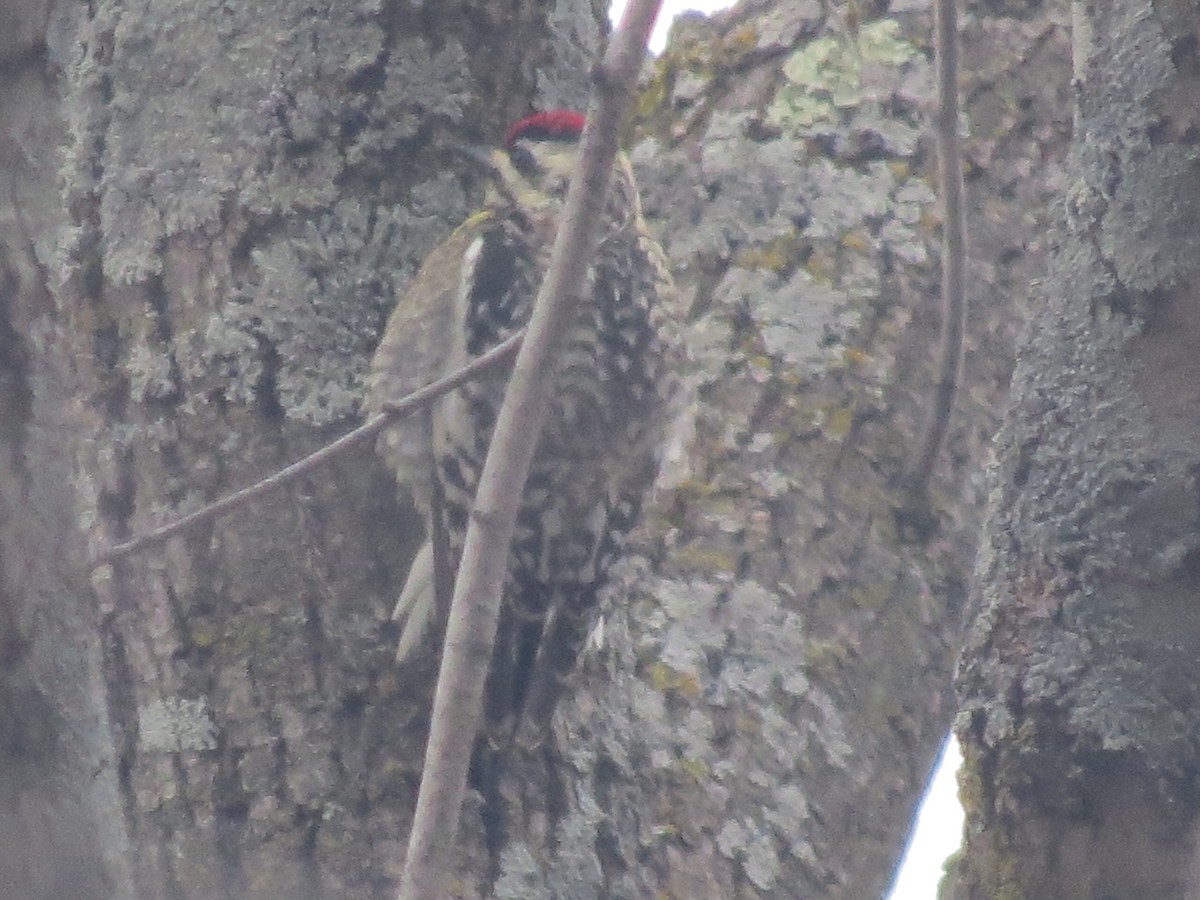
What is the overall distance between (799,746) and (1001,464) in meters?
0.68

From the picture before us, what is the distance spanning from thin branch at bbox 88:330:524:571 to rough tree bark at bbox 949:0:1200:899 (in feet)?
1.61

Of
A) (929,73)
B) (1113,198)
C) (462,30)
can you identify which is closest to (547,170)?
(462,30)

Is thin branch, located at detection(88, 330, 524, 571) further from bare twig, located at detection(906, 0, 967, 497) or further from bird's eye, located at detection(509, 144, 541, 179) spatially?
bird's eye, located at detection(509, 144, 541, 179)

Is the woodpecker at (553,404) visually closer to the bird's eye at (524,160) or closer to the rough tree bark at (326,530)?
the bird's eye at (524,160)

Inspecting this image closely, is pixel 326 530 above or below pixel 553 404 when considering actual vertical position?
below

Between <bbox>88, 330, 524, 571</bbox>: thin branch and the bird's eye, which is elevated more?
the bird's eye

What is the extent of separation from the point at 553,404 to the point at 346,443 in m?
1.32

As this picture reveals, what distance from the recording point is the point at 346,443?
5.17 feet

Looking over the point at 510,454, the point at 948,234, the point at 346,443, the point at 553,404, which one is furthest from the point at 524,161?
the point at 510,454

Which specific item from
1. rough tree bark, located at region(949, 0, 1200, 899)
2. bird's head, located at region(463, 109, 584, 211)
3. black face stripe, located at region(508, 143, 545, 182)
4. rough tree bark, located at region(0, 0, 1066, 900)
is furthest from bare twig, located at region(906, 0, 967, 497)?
black face stripe, located at region(508, 143, 545, 182)

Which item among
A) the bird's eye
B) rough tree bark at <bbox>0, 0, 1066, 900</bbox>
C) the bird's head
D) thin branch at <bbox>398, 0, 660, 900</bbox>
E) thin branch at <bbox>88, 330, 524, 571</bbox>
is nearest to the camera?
thin branch at <bbox>398, 0, 660, 900</bbox>

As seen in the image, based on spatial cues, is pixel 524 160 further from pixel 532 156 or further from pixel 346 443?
pixel 346 443

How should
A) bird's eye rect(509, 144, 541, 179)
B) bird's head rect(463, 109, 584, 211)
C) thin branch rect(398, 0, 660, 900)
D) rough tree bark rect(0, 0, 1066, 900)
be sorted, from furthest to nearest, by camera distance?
bird's eye rect(509, 144, 541, 179)
bird's head rect(463, 109, 584, 211)
rough tree bark rect(0, 0, 1066, 900)
thin branch rect(398, 0, 660, 900)

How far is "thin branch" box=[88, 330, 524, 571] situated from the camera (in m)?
1.56
